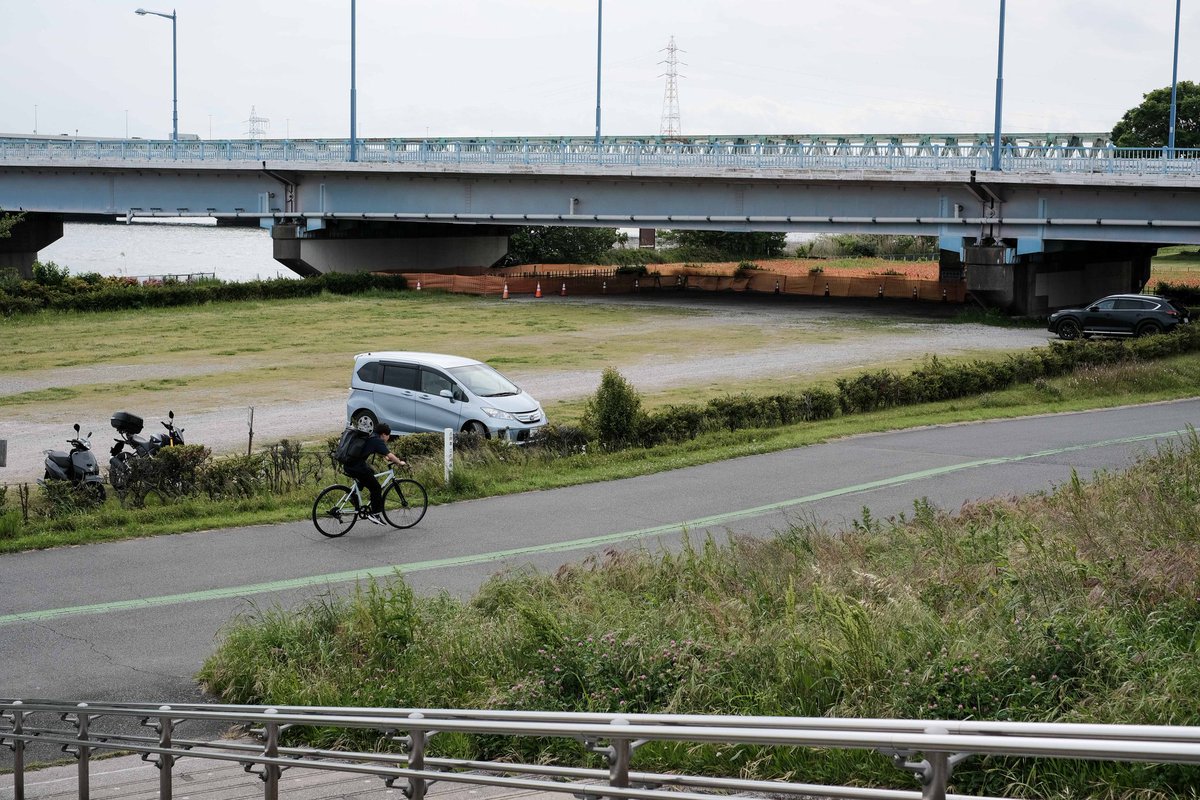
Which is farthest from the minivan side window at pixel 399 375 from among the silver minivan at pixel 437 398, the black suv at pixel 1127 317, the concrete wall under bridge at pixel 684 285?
the concrete wall under bridge at pixel 684 285

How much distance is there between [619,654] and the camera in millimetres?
8750

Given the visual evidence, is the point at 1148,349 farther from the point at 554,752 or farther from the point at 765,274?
the point at 765,274

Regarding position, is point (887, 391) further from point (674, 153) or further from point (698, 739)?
point (674, 153)

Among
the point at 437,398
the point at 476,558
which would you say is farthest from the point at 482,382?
the point at 476,558

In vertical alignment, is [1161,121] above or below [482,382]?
above

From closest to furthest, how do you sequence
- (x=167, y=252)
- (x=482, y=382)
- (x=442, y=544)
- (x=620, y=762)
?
(x=620, y=762), (x=442, y=544), (x=482, y=382), (x=167, y=252)

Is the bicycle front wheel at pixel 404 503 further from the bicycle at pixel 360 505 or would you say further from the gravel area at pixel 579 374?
the gravel area at pixel 579 374

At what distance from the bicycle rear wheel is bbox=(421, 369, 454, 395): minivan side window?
6.56m

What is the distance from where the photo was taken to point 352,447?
16375 mm

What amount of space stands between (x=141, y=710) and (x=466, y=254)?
66840mm

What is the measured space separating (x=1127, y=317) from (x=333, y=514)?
29.3 meters

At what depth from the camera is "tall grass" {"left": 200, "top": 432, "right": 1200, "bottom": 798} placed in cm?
709

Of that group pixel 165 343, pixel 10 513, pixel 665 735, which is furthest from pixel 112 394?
pixel 665 735

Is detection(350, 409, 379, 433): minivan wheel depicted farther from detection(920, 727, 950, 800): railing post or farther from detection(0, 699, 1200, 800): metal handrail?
detection(920, 727, 950, 800): railing post
